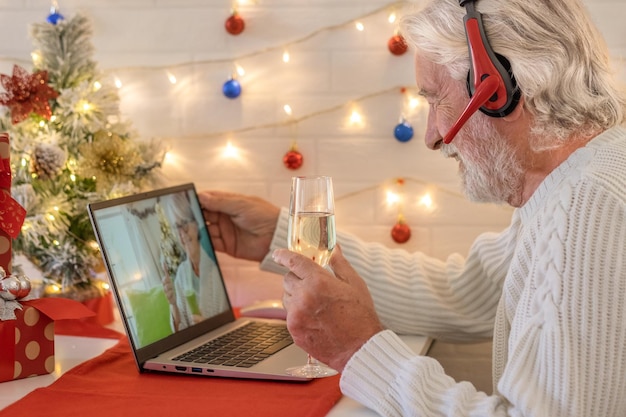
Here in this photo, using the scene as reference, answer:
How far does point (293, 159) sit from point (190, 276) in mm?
429

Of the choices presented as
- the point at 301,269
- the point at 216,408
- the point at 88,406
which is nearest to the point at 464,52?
the point at 301,269

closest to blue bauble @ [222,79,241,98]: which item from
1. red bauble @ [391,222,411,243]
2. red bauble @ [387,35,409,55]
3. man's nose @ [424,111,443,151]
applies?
red bauble @ [387,35,409,55]

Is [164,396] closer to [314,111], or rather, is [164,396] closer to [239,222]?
[239,222]

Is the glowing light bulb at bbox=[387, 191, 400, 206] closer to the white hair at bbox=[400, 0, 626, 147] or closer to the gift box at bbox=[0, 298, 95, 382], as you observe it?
the white hair at bbox=[400, 0, 626, 147]

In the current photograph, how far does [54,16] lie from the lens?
6.17ft

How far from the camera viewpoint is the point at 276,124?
75.3 inches

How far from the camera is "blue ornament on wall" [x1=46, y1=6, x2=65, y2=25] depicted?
188cm

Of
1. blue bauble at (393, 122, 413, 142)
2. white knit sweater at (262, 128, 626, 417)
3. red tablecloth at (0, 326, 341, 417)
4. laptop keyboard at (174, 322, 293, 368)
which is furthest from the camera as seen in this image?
blue bauble at (393, 122, 413, 142)

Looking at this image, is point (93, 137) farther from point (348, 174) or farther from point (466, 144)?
point (466, 144)

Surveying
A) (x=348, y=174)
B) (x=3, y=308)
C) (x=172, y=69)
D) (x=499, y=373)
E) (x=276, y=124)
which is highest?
(x=172, y=69)

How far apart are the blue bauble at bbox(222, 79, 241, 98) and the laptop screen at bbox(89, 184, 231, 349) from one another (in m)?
0.32

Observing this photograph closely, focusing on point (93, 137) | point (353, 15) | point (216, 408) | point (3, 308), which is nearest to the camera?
point (216, 408)

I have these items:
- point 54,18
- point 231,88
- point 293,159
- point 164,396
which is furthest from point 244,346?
point 54,18

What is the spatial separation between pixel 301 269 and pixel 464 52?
1.24 ft
